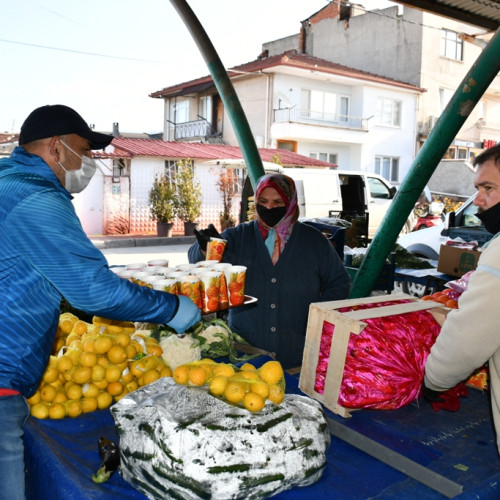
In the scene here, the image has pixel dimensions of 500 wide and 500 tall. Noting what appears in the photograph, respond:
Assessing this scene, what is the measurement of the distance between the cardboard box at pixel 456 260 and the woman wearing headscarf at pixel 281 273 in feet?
8.64

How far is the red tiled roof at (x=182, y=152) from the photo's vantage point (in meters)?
18.3

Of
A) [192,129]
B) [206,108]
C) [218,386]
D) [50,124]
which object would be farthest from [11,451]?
[192,129]

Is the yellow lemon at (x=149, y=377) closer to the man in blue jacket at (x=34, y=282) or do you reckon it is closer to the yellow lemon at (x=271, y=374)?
the man in blue jacket at (x=34, y=282)

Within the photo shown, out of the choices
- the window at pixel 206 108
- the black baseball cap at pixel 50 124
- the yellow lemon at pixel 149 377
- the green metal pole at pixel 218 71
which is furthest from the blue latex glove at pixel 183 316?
the window at pixel 206 108

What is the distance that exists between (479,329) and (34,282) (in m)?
1.57

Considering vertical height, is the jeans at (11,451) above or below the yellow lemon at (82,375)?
below

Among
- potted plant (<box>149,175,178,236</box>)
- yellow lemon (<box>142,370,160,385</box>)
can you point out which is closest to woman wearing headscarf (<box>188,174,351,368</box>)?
yellow lemon (<box>142,370,160,385</box>)

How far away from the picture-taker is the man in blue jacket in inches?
70.6

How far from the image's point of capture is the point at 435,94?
2956cm

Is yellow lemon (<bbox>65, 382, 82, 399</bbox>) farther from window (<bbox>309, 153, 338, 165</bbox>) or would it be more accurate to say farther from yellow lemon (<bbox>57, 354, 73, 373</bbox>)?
window (<bbox>309, 153, 338, 165</bbox>)

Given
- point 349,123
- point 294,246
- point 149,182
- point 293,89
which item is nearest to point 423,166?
point 294,246

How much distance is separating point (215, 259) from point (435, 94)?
30.0 m

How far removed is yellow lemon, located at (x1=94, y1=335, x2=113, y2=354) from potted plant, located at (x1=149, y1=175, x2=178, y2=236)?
1588 cm

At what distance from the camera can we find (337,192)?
15.6 m
